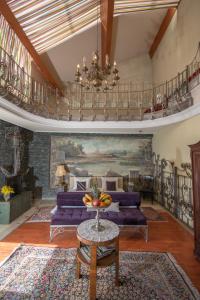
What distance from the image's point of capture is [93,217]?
418cm

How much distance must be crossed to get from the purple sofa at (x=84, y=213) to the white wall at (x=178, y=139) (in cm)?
188

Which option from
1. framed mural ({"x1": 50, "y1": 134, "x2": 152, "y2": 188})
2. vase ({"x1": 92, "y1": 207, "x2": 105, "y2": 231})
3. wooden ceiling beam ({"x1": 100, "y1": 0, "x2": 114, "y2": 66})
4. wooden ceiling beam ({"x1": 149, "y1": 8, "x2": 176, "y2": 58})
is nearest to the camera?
vase ({"x1": 92, "y1": 207, "x2": 105, "y2": 231})

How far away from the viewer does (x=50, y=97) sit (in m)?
7.90

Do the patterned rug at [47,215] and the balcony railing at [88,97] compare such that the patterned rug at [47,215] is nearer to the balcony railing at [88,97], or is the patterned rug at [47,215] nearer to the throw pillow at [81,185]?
the throw pillow at [81,185]

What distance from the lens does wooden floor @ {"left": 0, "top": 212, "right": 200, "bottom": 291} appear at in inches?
131

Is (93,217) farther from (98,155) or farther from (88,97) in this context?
(88,97)

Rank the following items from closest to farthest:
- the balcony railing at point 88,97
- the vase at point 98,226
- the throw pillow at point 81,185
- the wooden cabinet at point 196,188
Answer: the vase at point 98,226 < the wooden cabinet at point 196,188 < the balcony railing at point 88,97 < the throw pillow at point 81,185

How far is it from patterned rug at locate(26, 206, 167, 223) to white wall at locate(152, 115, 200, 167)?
1.77 meters

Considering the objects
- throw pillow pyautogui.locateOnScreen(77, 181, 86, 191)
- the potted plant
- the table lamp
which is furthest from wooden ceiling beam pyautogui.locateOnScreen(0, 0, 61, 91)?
throw pillow pyautogui.locateOnScreen(77, 181, 86, 191)

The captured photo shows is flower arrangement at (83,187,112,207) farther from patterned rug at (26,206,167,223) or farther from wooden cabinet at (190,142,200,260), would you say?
patterned rug at (26,206,167,223)

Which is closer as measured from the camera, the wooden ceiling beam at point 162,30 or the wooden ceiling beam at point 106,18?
the wooden ceiling beam at point 106,18

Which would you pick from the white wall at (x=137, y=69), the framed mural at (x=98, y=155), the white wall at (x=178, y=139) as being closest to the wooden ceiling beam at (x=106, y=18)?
the white wall at (x=137, y=69)

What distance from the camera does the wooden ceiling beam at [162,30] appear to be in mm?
6360

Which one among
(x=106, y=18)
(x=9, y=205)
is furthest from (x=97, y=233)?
(x=106, y=18)
